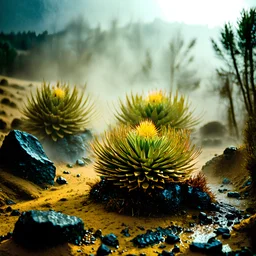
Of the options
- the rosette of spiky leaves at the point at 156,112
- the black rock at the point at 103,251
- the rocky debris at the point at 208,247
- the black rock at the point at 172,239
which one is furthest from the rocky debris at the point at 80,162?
the rocky debris at the point at 208,247

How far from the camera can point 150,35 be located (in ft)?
76.7

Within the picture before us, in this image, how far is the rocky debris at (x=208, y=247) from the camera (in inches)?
152

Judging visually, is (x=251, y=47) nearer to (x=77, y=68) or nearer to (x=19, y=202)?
(x=19, y=202)

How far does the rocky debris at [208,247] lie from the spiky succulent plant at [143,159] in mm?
1105

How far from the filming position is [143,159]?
16.4 feet

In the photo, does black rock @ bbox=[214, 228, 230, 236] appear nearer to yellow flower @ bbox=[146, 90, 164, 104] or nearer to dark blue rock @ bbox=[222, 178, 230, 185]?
dark blue rock @ bbox=[222, 178, 230, 185]

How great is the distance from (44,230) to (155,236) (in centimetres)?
127

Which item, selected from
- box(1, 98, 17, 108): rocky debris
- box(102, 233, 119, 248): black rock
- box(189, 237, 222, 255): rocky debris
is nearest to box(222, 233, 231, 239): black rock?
box(189, 237, 222, 255): rocky debris

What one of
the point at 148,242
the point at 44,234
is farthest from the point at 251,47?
the point at 44,234

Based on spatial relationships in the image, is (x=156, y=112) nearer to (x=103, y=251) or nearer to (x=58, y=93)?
→ (x=58, y=93)

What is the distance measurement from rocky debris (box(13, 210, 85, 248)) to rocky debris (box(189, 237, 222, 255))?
1.26m

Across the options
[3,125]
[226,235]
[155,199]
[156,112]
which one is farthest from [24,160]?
[3,125]

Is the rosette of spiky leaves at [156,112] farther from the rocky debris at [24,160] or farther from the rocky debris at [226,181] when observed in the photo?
the rocky debris at [24,160]

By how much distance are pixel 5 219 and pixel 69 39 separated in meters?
19.9
